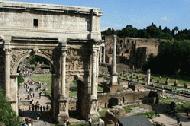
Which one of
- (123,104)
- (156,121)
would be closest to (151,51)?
(123,104)

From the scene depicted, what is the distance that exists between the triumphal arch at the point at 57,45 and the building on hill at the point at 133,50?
49.1m

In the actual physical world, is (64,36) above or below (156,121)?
above

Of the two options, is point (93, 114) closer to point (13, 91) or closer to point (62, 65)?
point (62, 65)

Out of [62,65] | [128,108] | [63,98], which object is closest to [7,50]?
[62,65]

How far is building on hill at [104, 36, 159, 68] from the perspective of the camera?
255 ft

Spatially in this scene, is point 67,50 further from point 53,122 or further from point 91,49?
point 53,122

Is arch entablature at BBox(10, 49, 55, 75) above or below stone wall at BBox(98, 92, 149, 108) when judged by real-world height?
above

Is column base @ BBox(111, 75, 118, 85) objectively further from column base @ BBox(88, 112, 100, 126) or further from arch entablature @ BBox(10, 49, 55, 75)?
arch entablature @ BBox(10, 49, 55, 75)

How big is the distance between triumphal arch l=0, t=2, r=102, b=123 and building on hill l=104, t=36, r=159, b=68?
1934 inches

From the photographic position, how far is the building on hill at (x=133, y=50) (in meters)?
77.7

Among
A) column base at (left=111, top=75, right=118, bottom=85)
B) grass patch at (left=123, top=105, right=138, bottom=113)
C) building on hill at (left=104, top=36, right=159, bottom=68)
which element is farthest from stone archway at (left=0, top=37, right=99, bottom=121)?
building on hill at (left=104, top=36, right=159, bottom=68)

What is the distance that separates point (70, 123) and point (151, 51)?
191ft

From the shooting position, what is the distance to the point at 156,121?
2595cm

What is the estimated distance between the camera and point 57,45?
2430 cm
